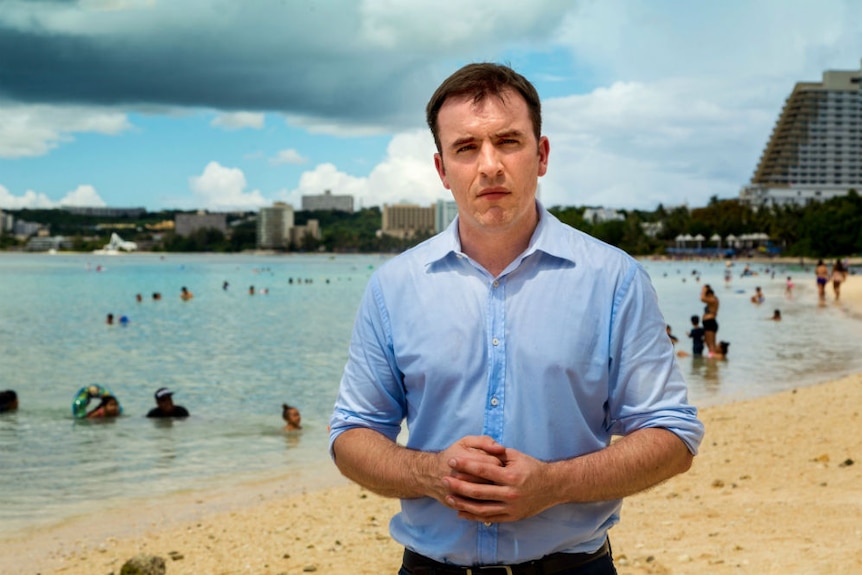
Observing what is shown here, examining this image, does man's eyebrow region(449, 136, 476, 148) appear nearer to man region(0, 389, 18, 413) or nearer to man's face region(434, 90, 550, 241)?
man's face region(434, 90, 550, 241)

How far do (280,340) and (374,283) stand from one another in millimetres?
31595

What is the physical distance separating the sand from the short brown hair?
438 cm

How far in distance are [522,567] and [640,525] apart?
555cm

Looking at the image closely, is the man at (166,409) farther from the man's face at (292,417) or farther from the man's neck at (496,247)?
the man's neck at (496,247)

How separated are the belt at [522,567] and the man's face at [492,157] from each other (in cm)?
84

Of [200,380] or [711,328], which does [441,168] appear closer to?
[200,380]

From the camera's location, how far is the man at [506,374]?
2.10 meters

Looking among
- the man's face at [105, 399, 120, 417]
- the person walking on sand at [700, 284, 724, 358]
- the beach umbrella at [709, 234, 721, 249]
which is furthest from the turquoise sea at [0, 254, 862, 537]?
the beach umbrella at [709, 234, 721, 249]

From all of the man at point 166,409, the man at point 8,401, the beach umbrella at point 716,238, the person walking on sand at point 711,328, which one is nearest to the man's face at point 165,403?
the man at point 166,409

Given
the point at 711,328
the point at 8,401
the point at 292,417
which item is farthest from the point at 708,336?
the point at 8,401

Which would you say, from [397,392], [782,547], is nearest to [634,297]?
[397,392]

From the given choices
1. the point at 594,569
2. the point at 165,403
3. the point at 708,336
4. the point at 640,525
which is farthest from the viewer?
the point at 708,336

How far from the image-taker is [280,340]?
109 feet

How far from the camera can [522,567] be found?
217cm
